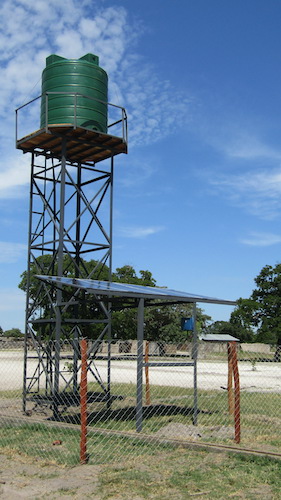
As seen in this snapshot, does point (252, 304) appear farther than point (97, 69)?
Yes

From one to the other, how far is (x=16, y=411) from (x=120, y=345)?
46.5m

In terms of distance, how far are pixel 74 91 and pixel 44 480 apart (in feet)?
37.4

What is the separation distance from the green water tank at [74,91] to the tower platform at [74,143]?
1.06 ft

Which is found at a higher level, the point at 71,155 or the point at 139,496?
the point at 71,155

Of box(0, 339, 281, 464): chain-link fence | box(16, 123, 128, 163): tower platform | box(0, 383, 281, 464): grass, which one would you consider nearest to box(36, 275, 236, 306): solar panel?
box(0, 339, 281, 464): chain-link fence

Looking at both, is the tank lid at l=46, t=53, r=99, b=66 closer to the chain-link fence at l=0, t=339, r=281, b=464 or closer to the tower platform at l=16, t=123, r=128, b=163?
the tower platform at l=16, t=123, r=128, b=163

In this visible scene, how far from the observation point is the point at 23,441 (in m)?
10.5

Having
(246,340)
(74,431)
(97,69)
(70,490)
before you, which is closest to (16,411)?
(74,431)

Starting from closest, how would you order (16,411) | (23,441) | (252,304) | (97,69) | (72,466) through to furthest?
(72,466) → (23,441) → (16,411) → (97,69) → (252,304)

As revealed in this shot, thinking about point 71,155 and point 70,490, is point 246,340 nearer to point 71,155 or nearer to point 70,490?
point 71,155

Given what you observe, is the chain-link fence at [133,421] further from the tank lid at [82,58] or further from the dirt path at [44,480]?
the tank lid at [82,58]

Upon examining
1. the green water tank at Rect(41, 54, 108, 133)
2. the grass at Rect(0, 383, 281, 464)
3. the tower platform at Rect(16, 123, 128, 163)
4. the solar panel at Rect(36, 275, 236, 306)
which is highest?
the green water tank at Rect(41, 54, 108, 133)

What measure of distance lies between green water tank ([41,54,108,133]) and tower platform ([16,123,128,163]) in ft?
1.06

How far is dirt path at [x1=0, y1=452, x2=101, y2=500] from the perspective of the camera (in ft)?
23.4
